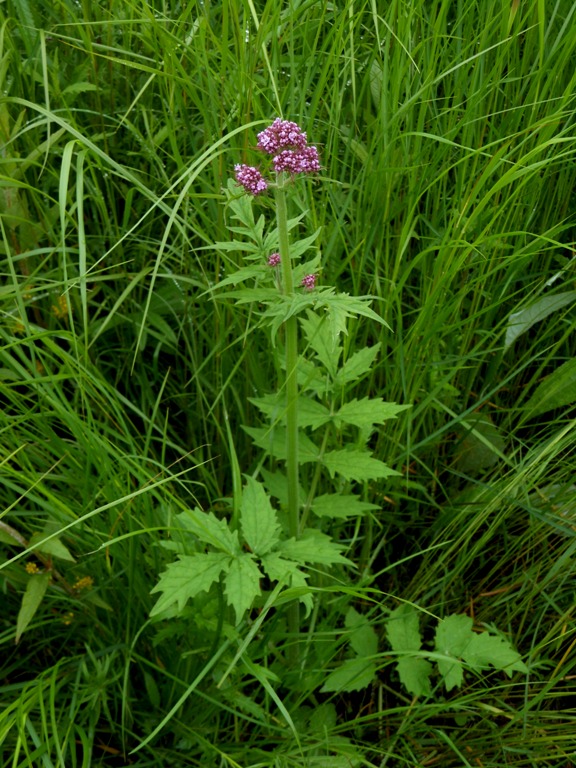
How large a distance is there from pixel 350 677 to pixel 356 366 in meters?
0.48

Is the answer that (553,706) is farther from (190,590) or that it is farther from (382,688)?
(190,590)

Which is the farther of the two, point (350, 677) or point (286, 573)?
point (350, 677)

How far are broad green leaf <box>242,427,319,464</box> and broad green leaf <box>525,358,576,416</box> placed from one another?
0.41m

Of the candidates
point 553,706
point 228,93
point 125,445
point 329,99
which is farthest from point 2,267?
point 553,706

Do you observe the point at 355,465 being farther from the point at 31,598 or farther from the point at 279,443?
the point at 31,598

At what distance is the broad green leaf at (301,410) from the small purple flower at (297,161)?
36 centimetres

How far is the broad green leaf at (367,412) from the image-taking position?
130 centimetres

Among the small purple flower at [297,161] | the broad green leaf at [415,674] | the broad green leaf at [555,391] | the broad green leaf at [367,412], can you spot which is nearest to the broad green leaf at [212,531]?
the broad green leaf at [367,412]

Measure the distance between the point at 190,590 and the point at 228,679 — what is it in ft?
0.89

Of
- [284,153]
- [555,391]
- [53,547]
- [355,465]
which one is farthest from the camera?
[555,391]

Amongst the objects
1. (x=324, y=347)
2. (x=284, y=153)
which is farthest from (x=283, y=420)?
(x=284, y=153)

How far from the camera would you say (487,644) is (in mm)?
1345

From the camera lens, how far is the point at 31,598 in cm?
121

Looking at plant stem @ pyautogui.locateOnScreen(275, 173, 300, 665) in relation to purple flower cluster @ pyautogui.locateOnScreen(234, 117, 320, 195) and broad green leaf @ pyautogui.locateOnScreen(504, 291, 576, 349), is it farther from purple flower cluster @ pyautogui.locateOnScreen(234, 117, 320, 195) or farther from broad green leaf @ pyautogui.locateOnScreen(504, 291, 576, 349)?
broad green leaf @ pyautogui.locateOnScreen(504, 291, 576, 349)
